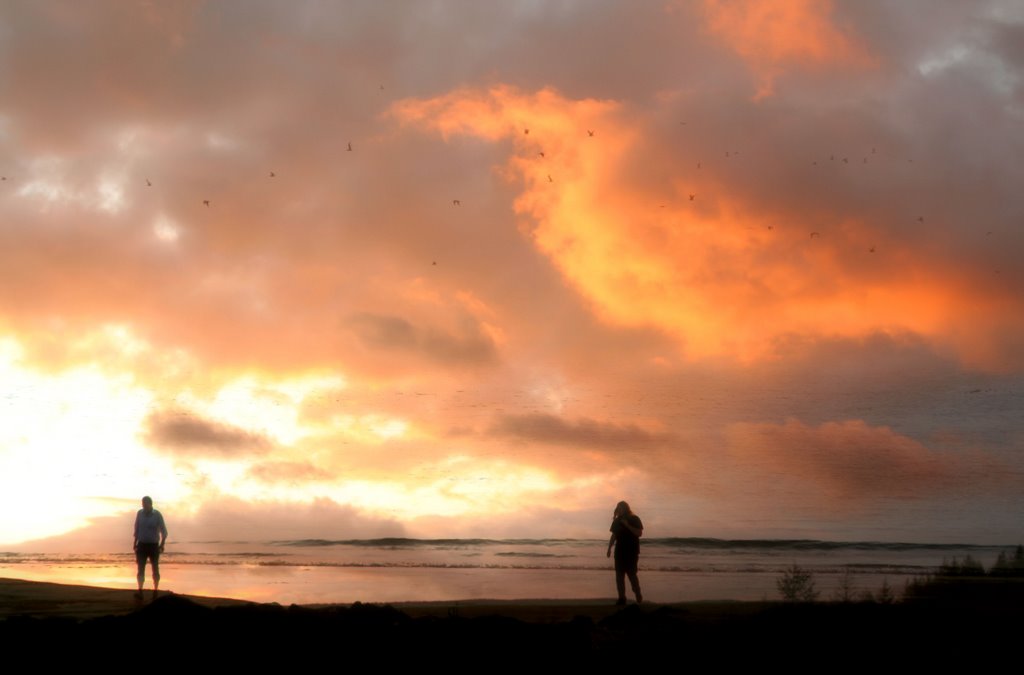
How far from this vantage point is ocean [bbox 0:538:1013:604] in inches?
1137

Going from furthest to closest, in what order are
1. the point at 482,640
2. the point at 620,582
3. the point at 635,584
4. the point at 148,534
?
the point at 148,534 → the point at 620,582 → the point at 635,584 → the point at 482,640

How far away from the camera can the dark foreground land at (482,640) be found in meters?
11.9

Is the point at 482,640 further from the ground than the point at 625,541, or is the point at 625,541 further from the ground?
the point at 625,541

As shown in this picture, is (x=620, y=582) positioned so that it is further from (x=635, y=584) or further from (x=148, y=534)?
(x=148, y=534)

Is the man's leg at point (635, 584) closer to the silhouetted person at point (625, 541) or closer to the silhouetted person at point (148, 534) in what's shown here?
the silhouetted person at point (625, 541)

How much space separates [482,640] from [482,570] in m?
30.6

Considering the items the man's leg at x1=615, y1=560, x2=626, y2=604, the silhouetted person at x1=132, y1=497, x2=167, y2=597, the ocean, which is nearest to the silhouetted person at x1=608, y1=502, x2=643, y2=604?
the man's leg at x1=615, y1=560, x2=626, y2=604

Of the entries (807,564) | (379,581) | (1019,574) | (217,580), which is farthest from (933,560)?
(217,580)

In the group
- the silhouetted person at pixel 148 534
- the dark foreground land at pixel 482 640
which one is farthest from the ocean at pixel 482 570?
the dark foreground land at pixel 482 640

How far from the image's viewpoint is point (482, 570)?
139 feet

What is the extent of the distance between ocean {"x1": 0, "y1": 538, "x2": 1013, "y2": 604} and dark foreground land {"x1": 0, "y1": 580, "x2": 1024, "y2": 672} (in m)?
11.8

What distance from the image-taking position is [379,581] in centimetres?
3388

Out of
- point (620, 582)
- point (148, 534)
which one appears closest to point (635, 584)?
point (620, 582)

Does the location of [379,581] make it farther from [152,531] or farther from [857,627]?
[857,627]
